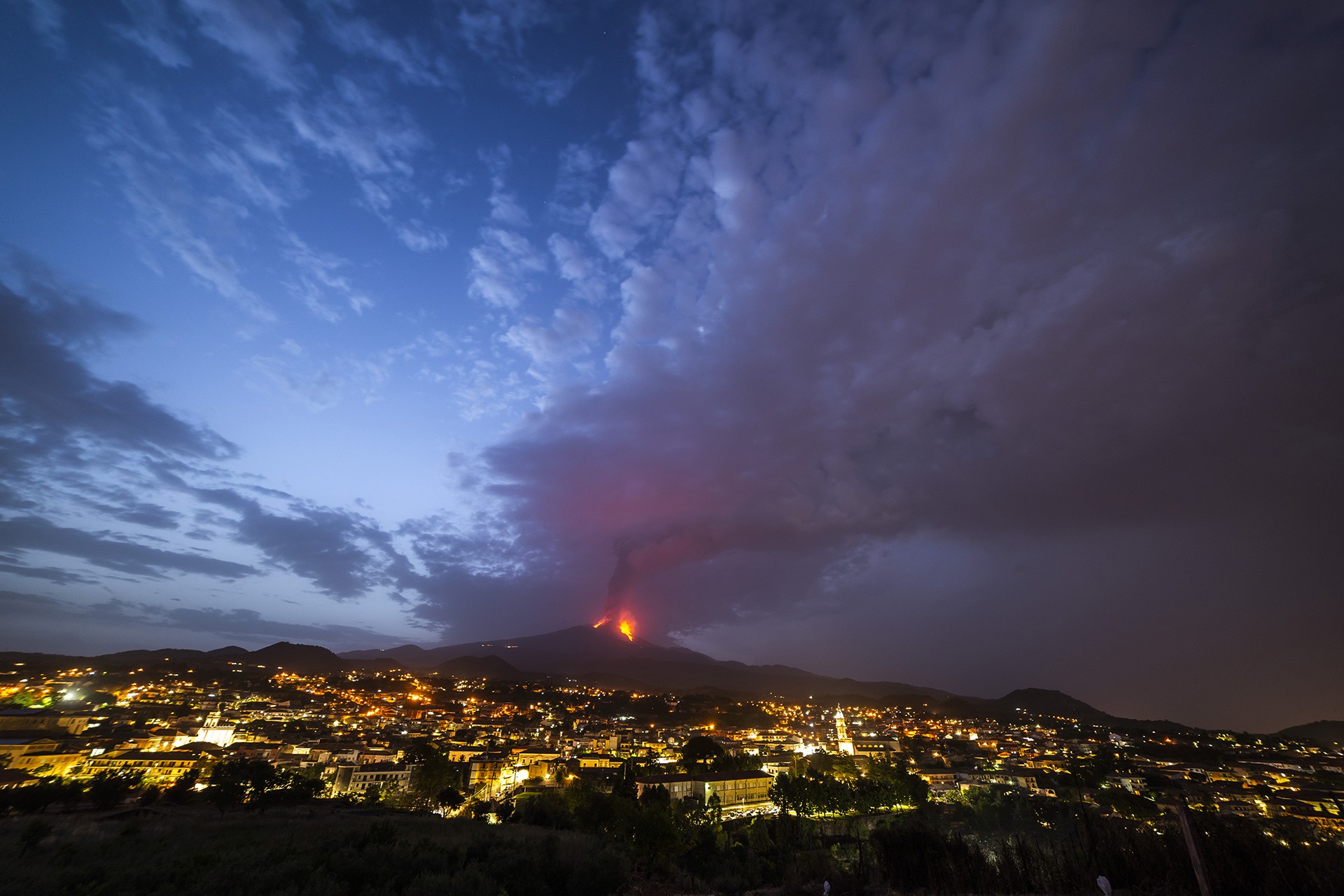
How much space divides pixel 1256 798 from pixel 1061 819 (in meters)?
16.5

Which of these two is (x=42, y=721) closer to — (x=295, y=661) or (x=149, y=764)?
(x=149, y=764)

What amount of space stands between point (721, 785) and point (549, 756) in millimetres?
28266

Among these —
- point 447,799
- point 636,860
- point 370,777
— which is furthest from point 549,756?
point 636,860

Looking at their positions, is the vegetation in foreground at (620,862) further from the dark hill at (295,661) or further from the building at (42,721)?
the dark hill at (295,661)

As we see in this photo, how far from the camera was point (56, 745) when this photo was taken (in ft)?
151

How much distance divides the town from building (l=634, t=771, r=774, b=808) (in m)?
0.20

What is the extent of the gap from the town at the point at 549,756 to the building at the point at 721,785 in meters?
0.20

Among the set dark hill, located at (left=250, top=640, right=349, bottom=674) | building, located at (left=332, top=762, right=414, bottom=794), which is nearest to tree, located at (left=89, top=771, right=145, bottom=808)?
building, located at (left=332, top=762, right=414, bottom=794)

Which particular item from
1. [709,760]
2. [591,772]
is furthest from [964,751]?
[591,772]

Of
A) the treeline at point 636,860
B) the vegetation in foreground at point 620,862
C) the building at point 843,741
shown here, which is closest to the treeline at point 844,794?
the treeline at point 636,860

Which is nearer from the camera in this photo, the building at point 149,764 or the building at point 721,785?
the building at point 149,764

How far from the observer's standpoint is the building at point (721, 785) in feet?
164

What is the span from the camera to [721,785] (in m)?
52.8

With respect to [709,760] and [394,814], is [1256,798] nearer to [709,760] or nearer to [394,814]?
[709,760]
